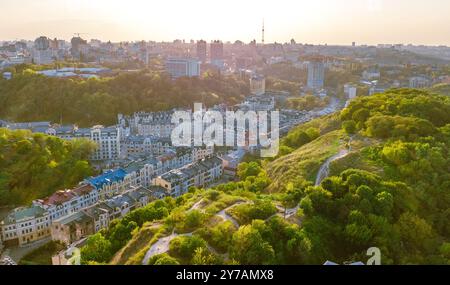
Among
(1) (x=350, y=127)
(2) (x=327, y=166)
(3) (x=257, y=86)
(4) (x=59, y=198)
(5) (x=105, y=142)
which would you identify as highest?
(3) (x=257, y=86)

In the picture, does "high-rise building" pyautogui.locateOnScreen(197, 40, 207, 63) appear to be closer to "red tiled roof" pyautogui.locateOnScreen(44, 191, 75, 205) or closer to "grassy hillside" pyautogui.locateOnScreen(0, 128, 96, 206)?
"grassy hillside" pyautogui.locateOnScreen(0, 128, 96, 206)

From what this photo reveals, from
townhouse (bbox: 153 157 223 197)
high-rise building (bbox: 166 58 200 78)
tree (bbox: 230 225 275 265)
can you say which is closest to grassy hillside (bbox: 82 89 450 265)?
tree (bbox: 230 225 275 265)

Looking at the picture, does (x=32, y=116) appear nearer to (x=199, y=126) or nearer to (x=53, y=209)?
(x=199, y=126)

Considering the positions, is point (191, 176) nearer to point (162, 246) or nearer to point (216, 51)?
point (162, 246)

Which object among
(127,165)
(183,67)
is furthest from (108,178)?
(183,67)

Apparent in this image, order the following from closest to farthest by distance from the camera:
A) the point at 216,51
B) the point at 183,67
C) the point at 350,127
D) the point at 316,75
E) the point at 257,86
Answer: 1. the point at 350,127
2. the point at 257,86
3. the point at 183,67
4. the point at 316,75
5. the point at 216,51
